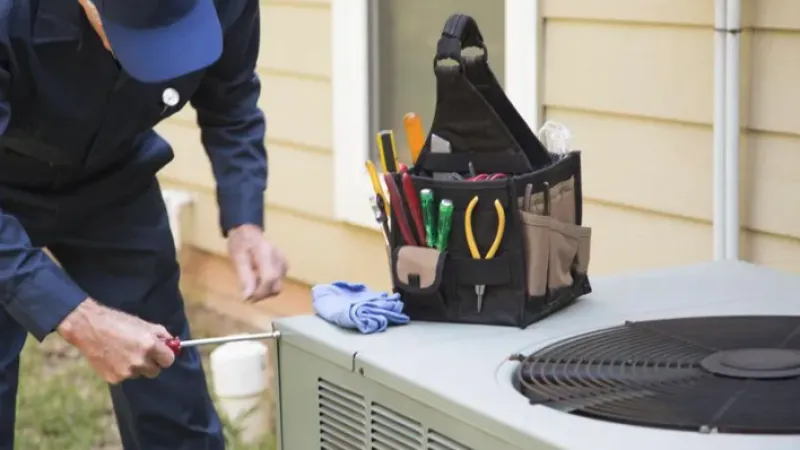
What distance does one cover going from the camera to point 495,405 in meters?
1.50

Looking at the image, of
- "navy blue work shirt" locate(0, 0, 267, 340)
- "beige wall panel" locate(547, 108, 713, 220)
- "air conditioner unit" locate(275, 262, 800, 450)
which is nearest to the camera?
"air conditioner unit" locate(275, 262, 800, 450)

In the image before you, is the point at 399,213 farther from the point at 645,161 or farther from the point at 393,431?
the point at 645,161

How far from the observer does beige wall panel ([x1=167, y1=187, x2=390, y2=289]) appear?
3736 millimetres

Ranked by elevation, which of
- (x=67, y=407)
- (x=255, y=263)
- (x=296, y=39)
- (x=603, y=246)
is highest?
(x=296, y=39)

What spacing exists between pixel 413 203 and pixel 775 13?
98 centimetres

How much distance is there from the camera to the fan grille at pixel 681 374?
1.43 metres

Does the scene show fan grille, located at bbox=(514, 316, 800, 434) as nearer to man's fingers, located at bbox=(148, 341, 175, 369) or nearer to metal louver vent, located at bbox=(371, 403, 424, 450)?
metal louver vent, located at bbox=(371, 403, 424, 450)

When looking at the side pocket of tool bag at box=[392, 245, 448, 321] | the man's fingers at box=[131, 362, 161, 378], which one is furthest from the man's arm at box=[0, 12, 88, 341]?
the side pocket of tool bag at box=[392, 245, 448, 321]

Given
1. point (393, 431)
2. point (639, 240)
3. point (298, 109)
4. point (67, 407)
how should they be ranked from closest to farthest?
point (393, 431)
point (639, 240)
point (67, 407)
point (298, 109)

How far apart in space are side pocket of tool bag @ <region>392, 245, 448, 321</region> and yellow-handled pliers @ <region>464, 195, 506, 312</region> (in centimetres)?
4

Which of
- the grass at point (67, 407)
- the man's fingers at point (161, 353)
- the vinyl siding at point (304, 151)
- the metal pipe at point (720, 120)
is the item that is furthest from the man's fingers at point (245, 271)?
the vinyl siding at point (304, 151)

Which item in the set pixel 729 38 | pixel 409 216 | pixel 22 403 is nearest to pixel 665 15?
pixel 729 38

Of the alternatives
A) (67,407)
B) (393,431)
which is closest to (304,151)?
(67,407)

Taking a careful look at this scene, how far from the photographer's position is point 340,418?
1.80 m
